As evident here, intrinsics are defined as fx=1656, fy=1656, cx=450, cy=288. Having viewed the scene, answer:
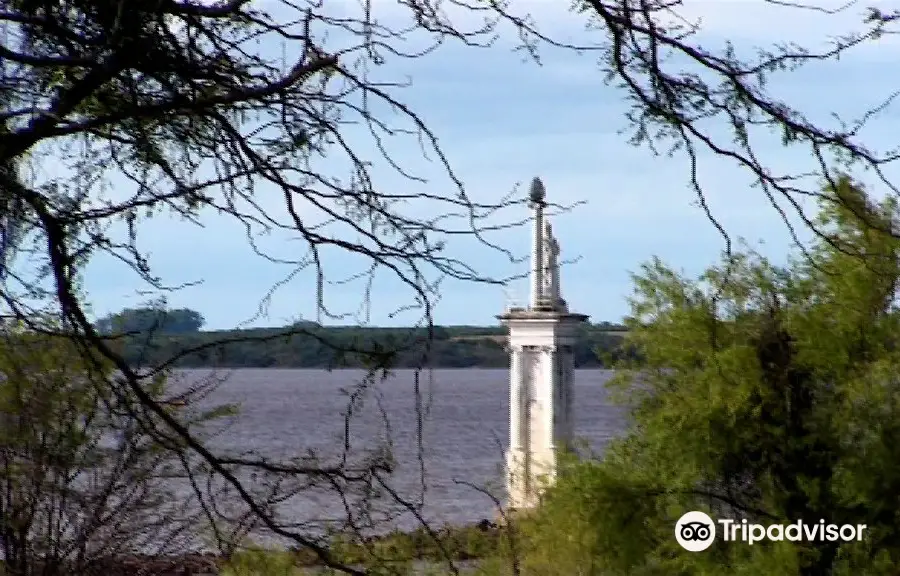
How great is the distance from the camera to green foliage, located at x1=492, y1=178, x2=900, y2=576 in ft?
46.8

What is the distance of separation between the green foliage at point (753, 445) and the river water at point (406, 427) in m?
1.19

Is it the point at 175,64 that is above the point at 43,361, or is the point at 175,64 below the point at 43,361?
above

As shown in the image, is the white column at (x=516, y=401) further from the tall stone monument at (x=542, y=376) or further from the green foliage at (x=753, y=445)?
the green foliage at (x=753, y=445)

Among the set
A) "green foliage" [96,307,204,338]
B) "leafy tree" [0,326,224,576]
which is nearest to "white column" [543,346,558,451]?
"leafy tree" [0,326,224,576]

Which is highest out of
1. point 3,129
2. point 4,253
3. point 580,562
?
point 3,129

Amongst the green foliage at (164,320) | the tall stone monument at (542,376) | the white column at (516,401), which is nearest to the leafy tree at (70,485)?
the green foliage at (164,320)

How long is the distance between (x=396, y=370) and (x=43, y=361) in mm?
2834

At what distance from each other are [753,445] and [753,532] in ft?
3.85

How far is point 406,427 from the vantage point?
4.08m

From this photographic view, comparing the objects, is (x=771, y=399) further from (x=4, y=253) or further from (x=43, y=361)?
(x=4, y=253)

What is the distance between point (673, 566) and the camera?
14555mm

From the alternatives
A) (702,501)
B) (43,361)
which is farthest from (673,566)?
(43,361)

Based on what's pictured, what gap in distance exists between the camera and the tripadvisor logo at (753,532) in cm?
1404

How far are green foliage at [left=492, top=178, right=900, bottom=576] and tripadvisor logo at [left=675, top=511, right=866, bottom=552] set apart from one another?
9 centimetres
